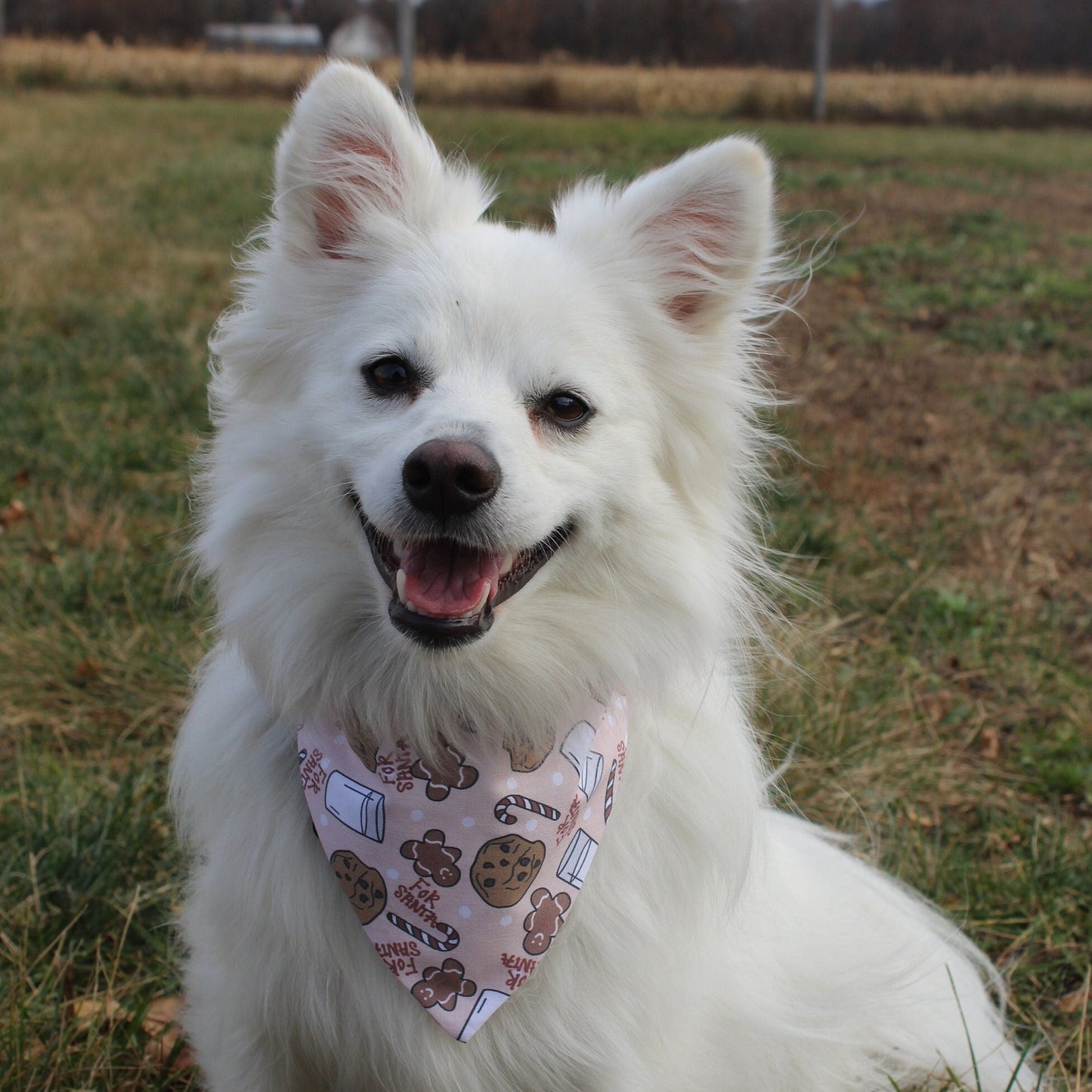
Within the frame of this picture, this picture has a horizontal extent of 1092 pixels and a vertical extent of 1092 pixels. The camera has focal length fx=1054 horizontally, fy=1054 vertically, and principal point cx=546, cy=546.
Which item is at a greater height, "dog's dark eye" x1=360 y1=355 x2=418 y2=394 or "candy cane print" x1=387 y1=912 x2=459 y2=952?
"dog's dark eye" x1=360 y1=355 x2=418 y2=394

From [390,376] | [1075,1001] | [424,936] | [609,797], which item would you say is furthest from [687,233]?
[1075,1001]

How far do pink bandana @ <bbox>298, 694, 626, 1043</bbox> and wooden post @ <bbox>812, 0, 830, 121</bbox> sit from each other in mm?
22177

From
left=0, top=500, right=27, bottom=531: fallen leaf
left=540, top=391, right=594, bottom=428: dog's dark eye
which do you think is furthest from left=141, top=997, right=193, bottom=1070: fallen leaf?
left=0, top=500, right=27, bottom=531: fallen leaf

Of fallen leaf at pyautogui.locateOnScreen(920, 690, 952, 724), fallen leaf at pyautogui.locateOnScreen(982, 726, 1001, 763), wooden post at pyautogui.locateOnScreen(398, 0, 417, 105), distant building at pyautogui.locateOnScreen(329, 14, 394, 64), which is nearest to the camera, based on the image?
fallen leaf at pyautogui.locateOnScreen(982, 726, 1001, 763)

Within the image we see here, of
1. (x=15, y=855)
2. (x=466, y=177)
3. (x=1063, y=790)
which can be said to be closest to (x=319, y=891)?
(x=15, y=855)

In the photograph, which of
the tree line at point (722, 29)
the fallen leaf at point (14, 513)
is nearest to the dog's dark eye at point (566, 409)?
the fallen leaf at point (14, 513)

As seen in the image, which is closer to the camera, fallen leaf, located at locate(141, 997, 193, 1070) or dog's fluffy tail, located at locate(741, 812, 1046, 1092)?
dog's fluffy tail, located at locate(741, 812, 1046, 1092)

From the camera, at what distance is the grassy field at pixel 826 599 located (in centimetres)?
282

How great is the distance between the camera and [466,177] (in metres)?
2.45

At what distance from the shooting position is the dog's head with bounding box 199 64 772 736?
206cm

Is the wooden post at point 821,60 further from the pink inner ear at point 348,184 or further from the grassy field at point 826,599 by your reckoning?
the pink inner ear at point 348,184

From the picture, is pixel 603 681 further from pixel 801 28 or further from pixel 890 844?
pixel 801 28

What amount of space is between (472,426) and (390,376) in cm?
30

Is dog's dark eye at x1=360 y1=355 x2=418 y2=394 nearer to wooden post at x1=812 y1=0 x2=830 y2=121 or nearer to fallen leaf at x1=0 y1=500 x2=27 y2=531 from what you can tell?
fallen leaf at x1=0 y1=500 x2=27 y2=531
